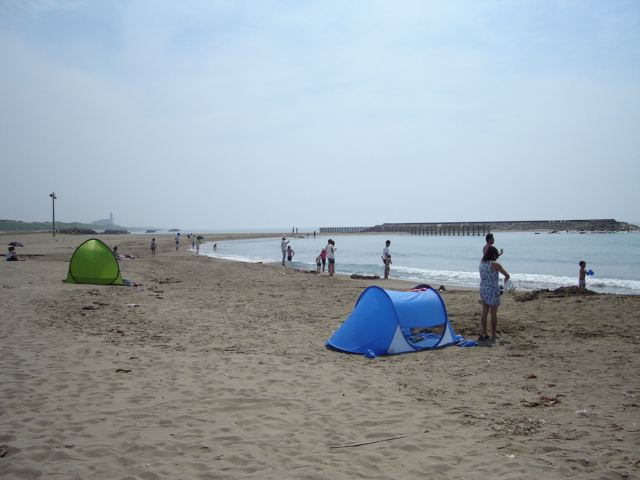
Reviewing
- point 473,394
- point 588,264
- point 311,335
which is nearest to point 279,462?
point 473,394

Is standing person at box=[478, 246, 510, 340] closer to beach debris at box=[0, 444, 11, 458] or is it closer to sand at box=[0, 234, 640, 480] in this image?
sand at box=[0, 234, 640, 480]

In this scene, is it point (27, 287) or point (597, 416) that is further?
point (27, 287)

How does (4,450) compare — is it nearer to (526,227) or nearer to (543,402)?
(543,402)

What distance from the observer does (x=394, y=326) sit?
23.0 ft

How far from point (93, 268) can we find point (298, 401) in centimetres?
1076

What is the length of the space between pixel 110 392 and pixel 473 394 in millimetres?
4241

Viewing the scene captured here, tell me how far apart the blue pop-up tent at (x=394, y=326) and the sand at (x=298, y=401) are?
0.30 m

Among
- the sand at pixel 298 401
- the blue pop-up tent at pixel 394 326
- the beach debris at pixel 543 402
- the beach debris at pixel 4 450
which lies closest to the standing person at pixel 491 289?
the sand at pixel 298 401

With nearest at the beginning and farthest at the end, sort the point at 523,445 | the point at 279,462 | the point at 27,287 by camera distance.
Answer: the point at 279,462 → the point at 523,445 → the point at 27,287

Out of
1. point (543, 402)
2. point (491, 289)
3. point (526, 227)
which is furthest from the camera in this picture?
point (526, 227)

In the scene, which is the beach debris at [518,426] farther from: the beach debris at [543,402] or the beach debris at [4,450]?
the beach debris at [4,450]

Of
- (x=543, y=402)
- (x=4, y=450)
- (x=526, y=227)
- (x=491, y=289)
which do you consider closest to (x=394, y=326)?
(x=491, y=289)

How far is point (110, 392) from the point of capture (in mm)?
4855

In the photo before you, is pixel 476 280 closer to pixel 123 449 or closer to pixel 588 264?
pixel 588 264
